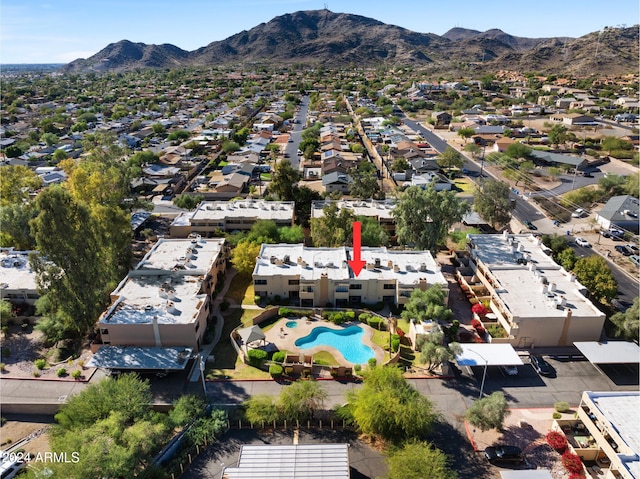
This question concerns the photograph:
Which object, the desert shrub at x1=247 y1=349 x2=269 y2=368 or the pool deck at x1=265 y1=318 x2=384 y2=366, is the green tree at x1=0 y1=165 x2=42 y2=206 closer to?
the pool deck at x1=265 y1=318 x2=384 y2=366

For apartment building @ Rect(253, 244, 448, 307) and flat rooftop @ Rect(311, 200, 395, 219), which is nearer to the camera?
apartment building @ Rect(253, 244, 448, 307)

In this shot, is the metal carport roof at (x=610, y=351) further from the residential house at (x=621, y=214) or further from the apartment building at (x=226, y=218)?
the apartment building at (x=226, y=218)

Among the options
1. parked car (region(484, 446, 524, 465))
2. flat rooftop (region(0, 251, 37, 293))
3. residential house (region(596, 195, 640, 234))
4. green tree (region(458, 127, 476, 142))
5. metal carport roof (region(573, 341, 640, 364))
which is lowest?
parked car (region(484, 446, 524, 465))

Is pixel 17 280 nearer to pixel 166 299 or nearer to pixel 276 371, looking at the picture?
pixel 166 299

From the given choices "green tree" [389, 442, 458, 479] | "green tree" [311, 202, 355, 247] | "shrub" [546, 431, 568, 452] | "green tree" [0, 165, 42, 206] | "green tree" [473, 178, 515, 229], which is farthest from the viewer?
"green tree" [473, 178, 515, 229]

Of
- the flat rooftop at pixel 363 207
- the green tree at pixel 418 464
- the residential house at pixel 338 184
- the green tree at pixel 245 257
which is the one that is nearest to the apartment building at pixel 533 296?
the flat rooftop at pixel 363 207

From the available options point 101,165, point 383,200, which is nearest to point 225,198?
point 101,165

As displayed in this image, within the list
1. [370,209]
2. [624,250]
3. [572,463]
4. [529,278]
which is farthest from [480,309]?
[624,250]

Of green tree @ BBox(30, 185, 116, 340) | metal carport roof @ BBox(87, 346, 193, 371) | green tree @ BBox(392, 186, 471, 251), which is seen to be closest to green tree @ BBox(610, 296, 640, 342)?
green tree @ BBox(392, 186, 471, 251)
